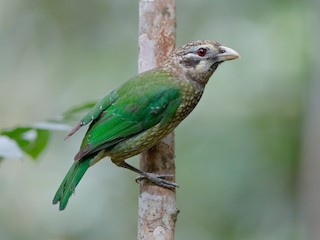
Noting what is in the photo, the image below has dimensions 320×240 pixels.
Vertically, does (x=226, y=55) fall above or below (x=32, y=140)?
above

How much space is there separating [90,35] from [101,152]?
5.06m

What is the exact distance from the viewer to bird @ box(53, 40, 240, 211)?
379 cm

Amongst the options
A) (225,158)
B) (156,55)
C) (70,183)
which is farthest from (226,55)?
(225,158)

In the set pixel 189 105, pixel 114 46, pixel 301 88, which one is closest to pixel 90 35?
pixel 114 46

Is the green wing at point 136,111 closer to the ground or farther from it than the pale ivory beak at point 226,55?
closer to the ground

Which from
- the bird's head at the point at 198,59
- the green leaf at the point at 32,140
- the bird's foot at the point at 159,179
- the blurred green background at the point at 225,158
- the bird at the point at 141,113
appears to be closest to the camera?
the green leaf at the point at 32,140

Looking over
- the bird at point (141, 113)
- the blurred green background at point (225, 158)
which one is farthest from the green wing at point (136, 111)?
the blurred green background at point (225, 158)

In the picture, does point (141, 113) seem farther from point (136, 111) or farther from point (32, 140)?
point (32, 140)

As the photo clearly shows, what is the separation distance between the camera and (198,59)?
3926 mm

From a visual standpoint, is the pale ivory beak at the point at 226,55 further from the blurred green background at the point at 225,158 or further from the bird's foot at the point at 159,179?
the blurred green background at the point at 225,158

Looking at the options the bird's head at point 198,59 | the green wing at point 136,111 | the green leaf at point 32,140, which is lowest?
the green leaf at point 32,140

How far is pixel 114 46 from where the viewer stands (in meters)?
8.27

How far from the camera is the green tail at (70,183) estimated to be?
367 centimetres

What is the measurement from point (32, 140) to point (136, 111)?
62 centimetres
